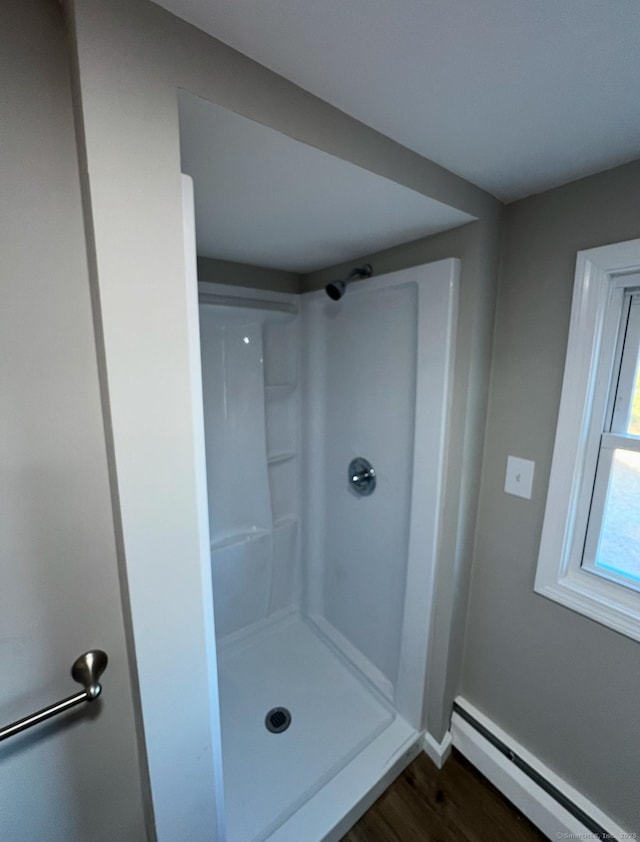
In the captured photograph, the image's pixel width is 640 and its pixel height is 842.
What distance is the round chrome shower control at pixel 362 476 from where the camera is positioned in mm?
1514

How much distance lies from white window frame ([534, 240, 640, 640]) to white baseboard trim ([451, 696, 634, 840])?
0.61 meters

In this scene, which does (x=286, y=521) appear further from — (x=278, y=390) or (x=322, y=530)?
(x=278, y=390)

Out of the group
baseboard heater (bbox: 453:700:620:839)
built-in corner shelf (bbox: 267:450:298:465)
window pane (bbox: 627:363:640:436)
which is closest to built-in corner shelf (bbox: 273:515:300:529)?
built-in corner shelf (bbox: 267:450:298:465)

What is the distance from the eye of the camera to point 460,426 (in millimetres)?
1115

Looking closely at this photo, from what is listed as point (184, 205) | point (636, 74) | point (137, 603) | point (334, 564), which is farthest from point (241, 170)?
point (334, 564)

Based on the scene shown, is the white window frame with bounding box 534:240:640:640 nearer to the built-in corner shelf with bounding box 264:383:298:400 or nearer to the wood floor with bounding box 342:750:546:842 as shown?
the wood floor with bounding box 342:750:546:842

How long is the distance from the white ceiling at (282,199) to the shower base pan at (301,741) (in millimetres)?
1854

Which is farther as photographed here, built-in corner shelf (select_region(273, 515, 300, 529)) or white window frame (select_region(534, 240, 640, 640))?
built-in corner shelf (select_region(273, 515, 300, 529))

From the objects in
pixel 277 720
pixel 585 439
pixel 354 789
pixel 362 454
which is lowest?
pixel 277 720

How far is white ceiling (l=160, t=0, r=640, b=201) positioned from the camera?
0.46m

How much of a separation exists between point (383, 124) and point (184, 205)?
1.54 feet

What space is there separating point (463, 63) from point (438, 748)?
2020 mm

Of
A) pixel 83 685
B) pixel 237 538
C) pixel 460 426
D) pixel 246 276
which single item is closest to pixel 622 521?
pixel 460 426

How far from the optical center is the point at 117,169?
1.54 feet
